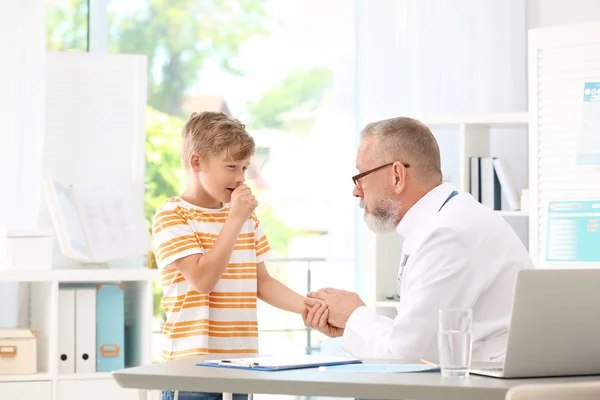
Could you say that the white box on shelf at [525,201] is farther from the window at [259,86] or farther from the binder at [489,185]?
the window at [259,86]

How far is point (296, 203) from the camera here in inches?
327

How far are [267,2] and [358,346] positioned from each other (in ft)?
22.2

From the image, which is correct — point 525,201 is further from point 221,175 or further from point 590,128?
point 221,175

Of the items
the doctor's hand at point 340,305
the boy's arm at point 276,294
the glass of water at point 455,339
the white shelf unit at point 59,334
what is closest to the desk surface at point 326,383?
the glass of water at point 455,339

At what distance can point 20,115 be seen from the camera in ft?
13.0

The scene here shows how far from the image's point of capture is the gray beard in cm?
246

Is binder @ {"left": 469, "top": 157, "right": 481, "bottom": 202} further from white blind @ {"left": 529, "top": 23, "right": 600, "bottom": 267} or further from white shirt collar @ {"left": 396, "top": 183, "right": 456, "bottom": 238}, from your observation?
white shirt collar @ {"left": 396, "top": 183, "right": 456, "bottom": 238}

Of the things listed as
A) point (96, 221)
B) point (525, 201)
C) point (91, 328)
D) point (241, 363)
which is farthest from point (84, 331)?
A: point (525, 201)

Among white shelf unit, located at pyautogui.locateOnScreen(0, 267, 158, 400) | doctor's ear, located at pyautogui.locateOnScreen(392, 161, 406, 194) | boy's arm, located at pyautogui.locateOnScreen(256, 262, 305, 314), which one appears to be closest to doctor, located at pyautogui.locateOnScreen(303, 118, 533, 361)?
doctor's ear, located at pyautogui.locateOnScreen(392, 161, 406, 194)

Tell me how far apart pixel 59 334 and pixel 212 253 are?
1.21m

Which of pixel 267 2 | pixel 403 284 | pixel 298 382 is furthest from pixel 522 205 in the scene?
pixel 267 2

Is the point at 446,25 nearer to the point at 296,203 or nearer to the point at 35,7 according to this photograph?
the point at 35,7

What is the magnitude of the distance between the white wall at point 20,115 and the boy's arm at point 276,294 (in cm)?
157

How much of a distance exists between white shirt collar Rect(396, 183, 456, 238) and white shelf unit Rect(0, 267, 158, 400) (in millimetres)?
1264
